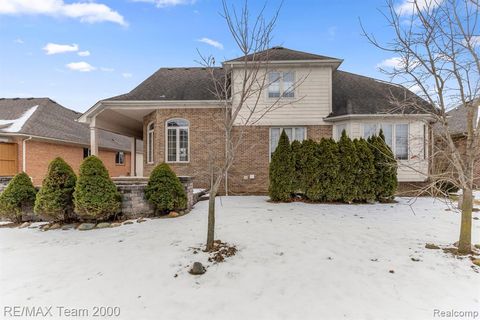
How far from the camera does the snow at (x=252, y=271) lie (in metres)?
2.66

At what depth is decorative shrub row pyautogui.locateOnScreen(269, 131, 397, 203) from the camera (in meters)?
8.06

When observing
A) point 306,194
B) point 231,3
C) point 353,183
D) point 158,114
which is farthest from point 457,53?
point 158,114

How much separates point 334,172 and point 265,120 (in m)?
3.77

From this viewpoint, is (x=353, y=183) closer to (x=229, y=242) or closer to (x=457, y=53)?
(x=457, y=53)

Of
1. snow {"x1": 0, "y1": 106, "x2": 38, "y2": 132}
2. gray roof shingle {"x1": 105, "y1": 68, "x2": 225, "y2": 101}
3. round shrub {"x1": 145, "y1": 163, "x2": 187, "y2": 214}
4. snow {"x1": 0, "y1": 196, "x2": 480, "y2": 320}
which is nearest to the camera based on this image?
snow {"x1": 0, "y1": 196, "x2": 480, "y2": 320}

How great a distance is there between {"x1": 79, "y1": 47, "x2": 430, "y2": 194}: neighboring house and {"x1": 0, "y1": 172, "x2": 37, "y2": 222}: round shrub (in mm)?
4520

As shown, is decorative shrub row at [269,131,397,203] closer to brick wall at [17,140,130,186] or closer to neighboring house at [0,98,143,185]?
brick wall at [17,140,130,186]

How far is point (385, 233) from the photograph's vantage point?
4.97 meters

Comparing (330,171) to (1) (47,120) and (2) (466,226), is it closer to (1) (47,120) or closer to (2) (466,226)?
(2) (466,226)

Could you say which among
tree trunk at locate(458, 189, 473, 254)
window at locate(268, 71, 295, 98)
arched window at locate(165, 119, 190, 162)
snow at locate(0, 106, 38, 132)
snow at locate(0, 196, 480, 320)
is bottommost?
snow at locate(0, 196, 480, 320)

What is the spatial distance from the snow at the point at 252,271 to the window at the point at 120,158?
14.4m

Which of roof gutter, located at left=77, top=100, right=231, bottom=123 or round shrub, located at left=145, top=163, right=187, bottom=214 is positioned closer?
round shrub, located at left=145, top=163, right=187, bottom=214

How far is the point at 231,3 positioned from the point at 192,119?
6388mm

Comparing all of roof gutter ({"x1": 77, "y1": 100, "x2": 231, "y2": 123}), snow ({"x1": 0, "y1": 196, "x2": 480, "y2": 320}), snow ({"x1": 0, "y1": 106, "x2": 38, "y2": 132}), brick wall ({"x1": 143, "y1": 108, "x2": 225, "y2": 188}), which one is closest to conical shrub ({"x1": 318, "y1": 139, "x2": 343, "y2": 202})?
snow ({"x1": 0, "y1": 196, "x2": 480, "y2": 320})
